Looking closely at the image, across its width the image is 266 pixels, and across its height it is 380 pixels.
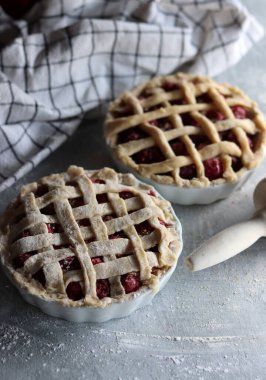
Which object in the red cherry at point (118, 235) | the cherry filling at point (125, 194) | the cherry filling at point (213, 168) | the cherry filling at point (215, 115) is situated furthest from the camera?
the cherry filling at point (215, 115)

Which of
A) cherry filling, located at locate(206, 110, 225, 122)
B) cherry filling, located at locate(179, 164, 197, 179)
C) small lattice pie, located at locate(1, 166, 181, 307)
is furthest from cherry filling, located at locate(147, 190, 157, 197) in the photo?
cherry filling, located at locate(206, 110, 225, 122)

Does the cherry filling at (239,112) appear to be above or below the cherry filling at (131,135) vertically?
below

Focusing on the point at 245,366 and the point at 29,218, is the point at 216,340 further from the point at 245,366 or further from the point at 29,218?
the point at 29,218

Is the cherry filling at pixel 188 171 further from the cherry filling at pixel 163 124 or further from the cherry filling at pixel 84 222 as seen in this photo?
the cherry filling at pixel 84 222

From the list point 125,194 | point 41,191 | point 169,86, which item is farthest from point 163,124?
point 41,191

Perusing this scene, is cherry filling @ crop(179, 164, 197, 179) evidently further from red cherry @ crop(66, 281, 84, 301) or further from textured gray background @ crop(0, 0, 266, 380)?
red cherry @ crop(66, 281, 84, 301)

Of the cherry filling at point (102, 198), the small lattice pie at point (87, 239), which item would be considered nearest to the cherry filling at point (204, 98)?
the small lattice pie at point (87, 239)

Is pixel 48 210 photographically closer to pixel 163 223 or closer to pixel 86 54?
pixel 163 223
